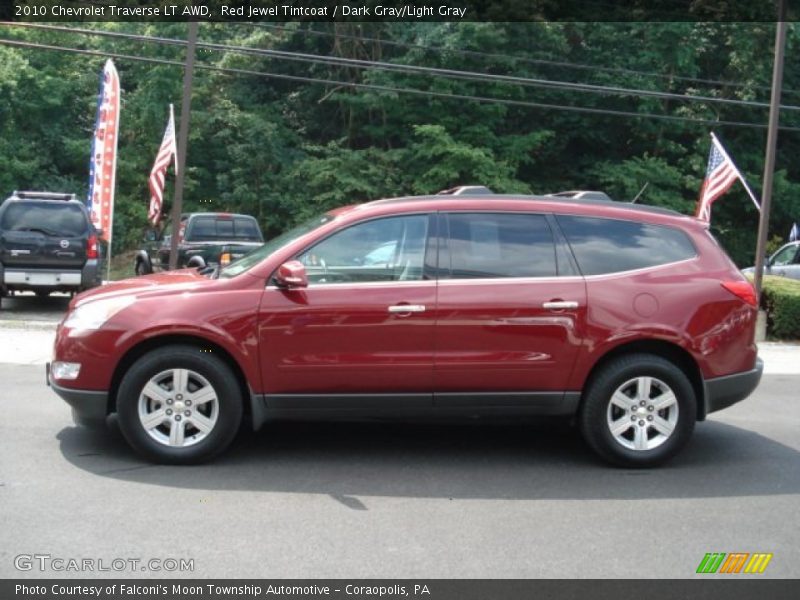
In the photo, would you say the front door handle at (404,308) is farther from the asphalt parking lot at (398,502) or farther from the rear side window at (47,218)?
the rear side window at (47,218)

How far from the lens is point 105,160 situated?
18.6 m

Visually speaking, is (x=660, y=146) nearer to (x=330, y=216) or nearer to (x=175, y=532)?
(x=330, y=216)

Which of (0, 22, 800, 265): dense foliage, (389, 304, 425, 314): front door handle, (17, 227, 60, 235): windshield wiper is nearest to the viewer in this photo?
(389, 304, 425, 314): front door handle

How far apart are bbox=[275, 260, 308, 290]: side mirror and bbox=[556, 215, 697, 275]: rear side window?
184 cm

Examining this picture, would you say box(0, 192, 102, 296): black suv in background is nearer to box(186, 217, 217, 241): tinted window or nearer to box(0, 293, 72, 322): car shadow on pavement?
box(0, 293, 72, 322): car shadow on pavement

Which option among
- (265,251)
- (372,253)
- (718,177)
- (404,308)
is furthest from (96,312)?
(718,177)

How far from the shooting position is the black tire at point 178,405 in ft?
19.2

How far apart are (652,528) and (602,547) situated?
0.48 meters

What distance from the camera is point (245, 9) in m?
28.2

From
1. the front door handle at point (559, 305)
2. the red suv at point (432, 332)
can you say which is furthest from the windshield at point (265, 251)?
the front door handle at point (559, 305)

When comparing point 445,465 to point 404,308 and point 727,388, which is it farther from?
point 727,388

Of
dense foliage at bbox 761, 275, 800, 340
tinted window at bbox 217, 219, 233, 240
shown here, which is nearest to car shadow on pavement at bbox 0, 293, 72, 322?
tinted window at bbox 217, 219, 233, 240

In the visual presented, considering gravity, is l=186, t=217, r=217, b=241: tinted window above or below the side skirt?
above

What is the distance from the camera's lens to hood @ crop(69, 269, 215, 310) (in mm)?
6000
